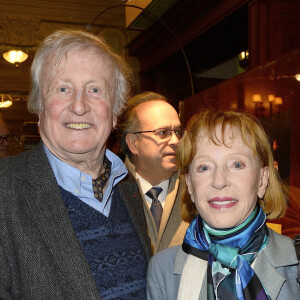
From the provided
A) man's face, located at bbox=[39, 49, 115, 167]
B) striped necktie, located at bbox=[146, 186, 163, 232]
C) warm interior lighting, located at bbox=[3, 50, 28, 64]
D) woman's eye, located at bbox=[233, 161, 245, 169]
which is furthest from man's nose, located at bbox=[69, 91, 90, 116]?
warm interior lighting, located at bbox=[3, 50, 28, 64]

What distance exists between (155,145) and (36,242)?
1.50m

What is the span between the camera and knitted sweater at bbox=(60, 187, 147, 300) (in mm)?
1613

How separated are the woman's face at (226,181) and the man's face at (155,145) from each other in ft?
3.68

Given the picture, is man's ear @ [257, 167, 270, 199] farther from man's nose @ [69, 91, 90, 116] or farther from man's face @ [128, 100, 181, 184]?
man's face @ [128, 100, 181, 184]

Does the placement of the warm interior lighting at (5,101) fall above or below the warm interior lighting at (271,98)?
above

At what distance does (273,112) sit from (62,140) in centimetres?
141

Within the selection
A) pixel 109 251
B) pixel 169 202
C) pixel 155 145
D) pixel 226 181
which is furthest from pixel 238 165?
pixel 155 145

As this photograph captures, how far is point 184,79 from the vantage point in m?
7.62

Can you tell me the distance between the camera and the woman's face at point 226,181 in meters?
1.58

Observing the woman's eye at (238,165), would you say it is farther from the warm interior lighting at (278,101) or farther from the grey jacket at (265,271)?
the warm interior lighting at (278,101)

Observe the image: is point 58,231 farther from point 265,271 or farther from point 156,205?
point 156,205

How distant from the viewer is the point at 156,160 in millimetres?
2811

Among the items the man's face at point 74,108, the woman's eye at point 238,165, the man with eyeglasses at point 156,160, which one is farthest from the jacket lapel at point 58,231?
the man with eyeglasses at point 156,160

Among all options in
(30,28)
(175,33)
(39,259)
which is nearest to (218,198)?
(39,259)
